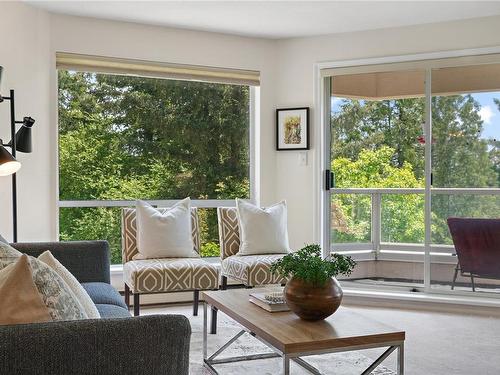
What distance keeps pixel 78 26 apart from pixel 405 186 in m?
3.11

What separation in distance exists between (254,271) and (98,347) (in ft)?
→ 9.06

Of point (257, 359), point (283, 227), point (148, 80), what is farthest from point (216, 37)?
point (257, 359)

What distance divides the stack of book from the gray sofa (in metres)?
1.32

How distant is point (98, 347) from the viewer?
1.36 metres

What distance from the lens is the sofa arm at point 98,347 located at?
130 cm

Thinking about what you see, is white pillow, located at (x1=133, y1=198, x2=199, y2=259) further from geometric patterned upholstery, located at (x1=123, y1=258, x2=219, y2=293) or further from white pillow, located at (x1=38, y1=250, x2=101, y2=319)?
white pillow, located at (x1=38, y1=250, x2=101, y2=319)

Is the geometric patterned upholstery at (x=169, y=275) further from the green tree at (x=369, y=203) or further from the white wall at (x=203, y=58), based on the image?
the green tree at (x=369, y=203)

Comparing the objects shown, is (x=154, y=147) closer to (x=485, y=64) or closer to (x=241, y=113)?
(x=241, y=113)

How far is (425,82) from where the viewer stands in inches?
192

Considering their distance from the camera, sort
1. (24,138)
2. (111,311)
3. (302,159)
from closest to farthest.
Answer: (111,311)
(24,138)
(302,159)

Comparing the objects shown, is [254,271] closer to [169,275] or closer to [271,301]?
[169,275]

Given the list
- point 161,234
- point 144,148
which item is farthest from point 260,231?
point 144,148

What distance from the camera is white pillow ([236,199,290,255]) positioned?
4477mm

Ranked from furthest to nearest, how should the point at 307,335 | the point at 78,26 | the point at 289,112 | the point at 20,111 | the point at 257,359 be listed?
the point at 289,112 < the point at 78,26 < the point at 20,111 < the point at 257,359 < the point at 307,335
